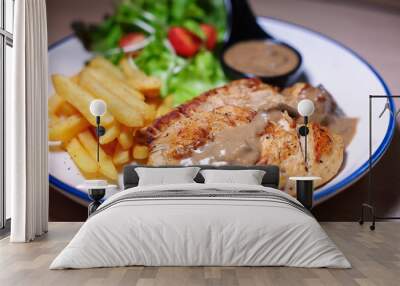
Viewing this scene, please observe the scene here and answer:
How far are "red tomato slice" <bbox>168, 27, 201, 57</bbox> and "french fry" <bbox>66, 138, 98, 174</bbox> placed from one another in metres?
1.69

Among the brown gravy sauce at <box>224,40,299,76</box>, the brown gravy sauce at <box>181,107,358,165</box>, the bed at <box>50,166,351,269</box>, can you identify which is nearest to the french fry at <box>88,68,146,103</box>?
the brown gravy sauce at <box>181,107,358,165</box>

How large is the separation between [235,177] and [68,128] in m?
2.19

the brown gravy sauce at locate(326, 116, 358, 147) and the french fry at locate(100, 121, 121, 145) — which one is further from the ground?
the brown gravy sauce at locate(326, 116, 358, 147)

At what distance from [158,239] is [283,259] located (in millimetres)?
936

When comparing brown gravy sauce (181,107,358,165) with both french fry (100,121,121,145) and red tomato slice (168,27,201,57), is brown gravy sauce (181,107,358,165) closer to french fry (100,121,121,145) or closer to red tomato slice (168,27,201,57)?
french fry (100,121,121,145)

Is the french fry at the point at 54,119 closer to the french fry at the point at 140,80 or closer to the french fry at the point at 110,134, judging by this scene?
the french fry at the point at 110,134

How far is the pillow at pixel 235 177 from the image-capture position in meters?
6.45

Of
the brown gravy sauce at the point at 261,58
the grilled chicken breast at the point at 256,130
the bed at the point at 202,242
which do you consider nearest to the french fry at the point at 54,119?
the grilled chicken breast at the point at 256,130

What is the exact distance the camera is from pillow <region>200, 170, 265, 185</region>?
6453mm

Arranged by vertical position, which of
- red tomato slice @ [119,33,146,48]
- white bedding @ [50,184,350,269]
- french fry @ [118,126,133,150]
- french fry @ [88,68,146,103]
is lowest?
white bedding @ [50,184,350,269]

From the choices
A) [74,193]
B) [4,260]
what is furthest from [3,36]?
[4,260]

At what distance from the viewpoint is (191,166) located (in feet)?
22.8

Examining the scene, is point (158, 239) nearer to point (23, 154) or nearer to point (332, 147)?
point (23, 154)

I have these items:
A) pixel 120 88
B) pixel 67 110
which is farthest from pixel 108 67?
pixel 67 110
